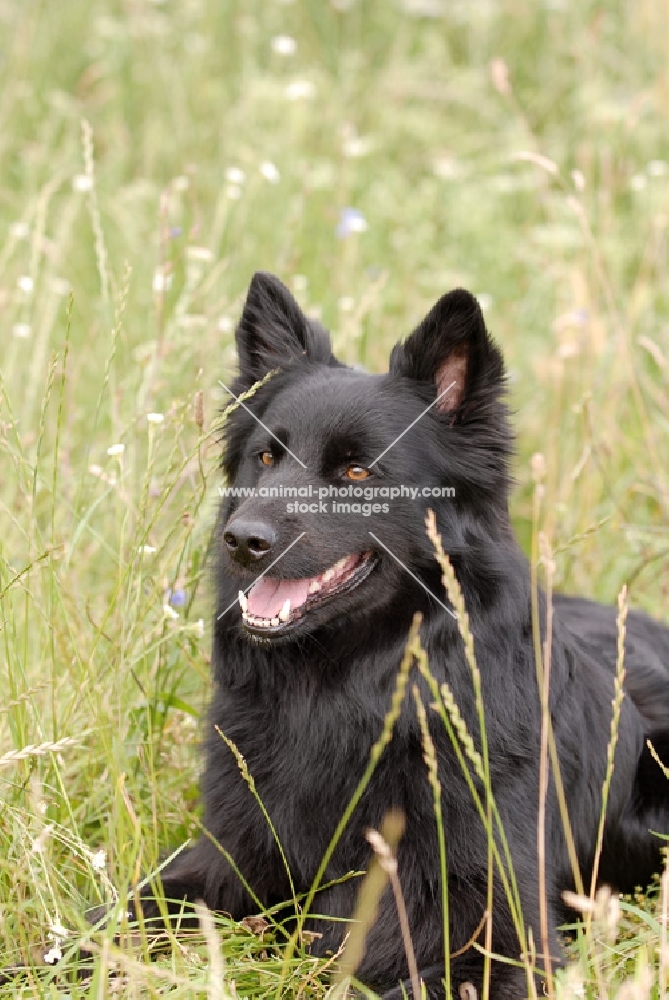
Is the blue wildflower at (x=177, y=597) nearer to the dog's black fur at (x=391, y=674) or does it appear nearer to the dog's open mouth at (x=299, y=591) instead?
the dog's black fur at (x=391, y=674)

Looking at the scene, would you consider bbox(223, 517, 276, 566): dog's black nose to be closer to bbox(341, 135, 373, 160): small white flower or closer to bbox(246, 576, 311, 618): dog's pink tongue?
bbox(246, 576, 311, 618): dog's pink tongue

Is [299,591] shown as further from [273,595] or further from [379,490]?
[379,490]

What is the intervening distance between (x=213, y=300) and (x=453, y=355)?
273 cm

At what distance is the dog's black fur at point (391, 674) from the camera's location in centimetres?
266

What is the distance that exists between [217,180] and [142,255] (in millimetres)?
1634

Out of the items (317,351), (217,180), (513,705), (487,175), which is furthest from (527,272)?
(513,705)

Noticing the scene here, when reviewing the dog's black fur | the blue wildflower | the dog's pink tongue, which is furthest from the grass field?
the dog's pink tongue

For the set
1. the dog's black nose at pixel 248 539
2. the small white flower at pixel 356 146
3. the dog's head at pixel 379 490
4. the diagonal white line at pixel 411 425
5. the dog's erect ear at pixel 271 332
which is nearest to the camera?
the dog's black nose at pixel 248 539

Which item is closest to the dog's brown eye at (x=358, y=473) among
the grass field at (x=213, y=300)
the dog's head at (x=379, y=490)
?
the dog's head at (x=379, y=490)

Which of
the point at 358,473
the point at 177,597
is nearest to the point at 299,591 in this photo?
the point at 358,473

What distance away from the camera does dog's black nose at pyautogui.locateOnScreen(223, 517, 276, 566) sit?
8.51ft

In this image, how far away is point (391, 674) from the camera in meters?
2.79

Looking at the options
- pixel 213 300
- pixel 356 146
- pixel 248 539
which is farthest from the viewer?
pixel 213 300

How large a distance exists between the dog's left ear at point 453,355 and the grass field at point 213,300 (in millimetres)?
492
